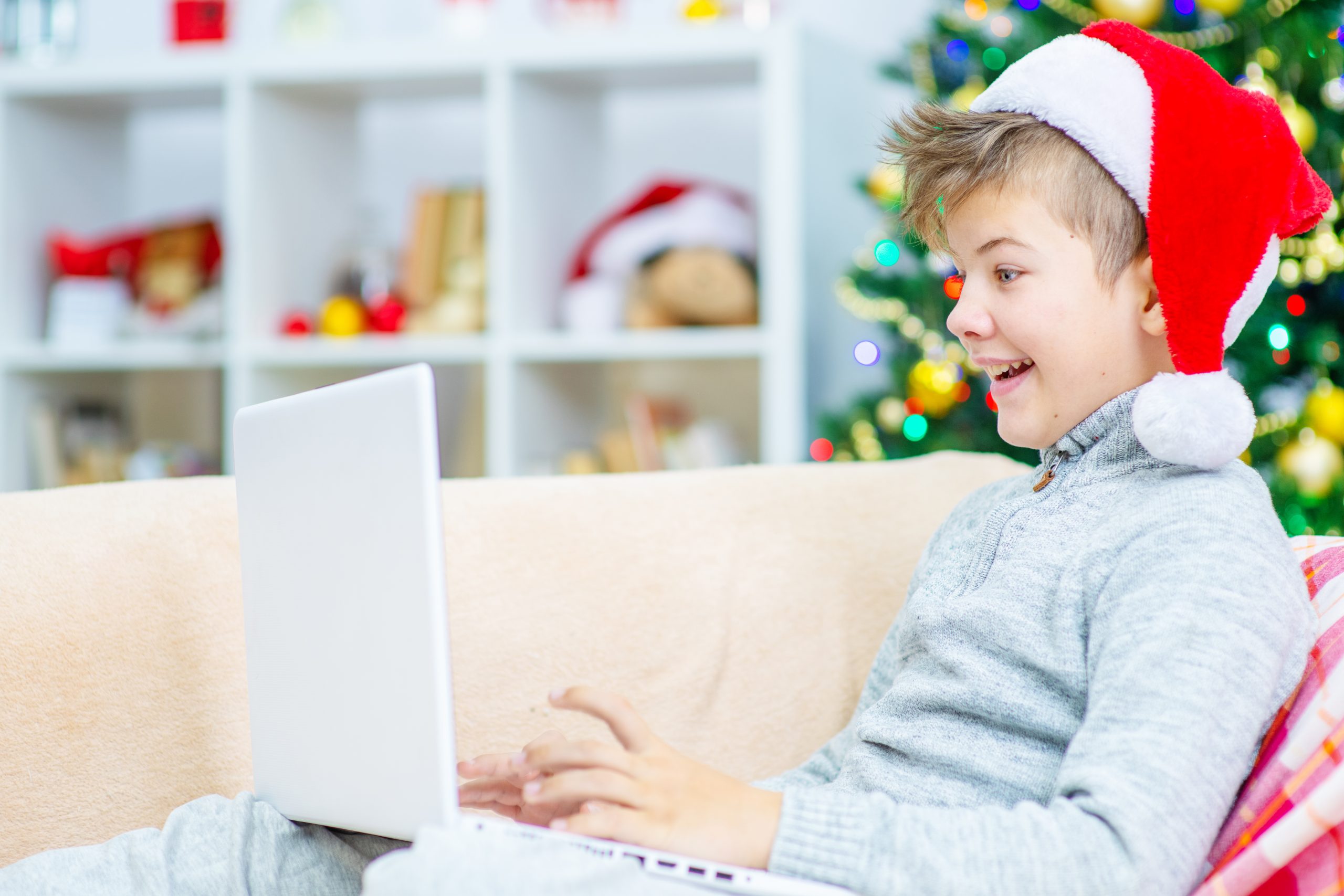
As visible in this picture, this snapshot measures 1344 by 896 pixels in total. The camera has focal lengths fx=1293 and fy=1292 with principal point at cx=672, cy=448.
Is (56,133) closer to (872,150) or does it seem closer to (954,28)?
(872,150)

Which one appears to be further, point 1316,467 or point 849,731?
point 1316,467

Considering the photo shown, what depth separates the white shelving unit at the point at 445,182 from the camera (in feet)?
7.86

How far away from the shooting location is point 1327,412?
69.8 inches

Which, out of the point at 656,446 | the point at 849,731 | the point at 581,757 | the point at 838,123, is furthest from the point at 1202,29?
the point at 581,757

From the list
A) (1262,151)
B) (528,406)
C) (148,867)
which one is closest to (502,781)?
(148,867)

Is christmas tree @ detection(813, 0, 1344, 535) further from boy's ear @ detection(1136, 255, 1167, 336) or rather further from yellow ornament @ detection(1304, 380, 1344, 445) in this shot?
boy's ear @ detection(1136, 255, 1167, 336)

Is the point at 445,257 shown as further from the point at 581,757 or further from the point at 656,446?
the point at 581,757

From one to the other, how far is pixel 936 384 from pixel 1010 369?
105cm

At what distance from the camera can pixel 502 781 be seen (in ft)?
2.89

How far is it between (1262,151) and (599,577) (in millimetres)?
690

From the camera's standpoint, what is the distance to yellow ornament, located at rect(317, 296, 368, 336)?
2525mm

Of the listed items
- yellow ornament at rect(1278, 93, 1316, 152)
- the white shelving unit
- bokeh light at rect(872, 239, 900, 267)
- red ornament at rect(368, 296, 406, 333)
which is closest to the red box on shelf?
the white shelving unit

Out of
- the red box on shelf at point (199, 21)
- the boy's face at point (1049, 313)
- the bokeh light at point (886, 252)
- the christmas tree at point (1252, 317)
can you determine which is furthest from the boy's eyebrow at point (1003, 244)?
the red box on shelf at point (199, 21)

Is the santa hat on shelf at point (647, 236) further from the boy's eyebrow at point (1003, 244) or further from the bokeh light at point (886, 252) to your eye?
the boy's eyebrow at point (1003, 244)
